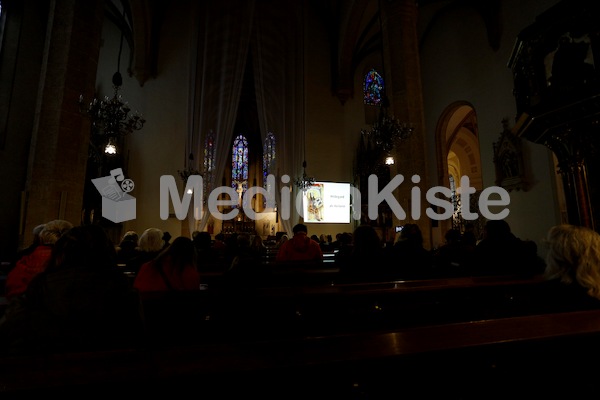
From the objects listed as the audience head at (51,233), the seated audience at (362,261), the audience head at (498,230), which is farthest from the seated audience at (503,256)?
the audience head at (51,233)

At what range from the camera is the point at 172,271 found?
2.01 meters

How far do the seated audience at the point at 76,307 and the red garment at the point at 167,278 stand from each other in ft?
2.70

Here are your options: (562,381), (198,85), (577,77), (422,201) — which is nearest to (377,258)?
(562,381)

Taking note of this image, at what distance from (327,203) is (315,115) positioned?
146 inches

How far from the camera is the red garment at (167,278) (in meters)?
1.99

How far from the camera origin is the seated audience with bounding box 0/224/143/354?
1016 millimetres

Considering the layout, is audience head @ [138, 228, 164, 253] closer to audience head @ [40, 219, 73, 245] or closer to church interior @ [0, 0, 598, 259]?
audience head @ [40, 219, 73, 245]

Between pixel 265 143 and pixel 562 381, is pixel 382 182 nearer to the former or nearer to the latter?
pixel 265 143

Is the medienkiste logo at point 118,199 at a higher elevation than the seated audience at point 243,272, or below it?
higher

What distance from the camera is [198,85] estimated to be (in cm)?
866

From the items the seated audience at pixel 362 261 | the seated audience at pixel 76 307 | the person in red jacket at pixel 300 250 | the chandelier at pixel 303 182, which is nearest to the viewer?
the seated audience at pixel 76 307

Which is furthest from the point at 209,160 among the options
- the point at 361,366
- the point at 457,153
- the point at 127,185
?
the point at 457,153

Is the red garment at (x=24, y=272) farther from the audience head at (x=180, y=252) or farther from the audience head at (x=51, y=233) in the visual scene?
the audience head at (x=180, y=252)

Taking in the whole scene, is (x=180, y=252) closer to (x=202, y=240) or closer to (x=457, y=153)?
(x=202, y=240)
